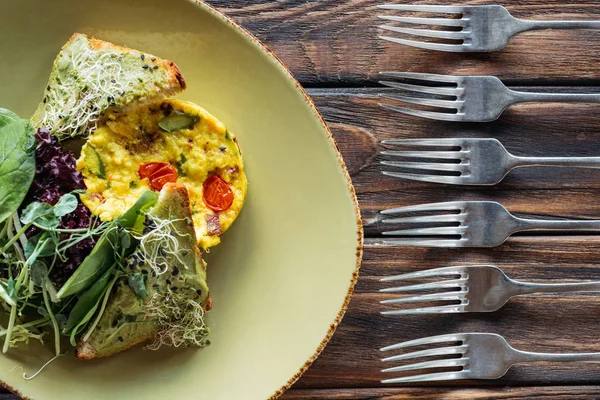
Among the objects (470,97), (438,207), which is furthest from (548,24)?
(438,207)

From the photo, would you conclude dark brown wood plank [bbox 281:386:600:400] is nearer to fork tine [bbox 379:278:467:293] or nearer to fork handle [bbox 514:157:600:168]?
fork tine [bbox 379:278:467:293]

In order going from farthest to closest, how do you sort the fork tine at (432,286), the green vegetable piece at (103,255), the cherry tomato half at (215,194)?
1. the fork tine at (432,286)
2. the cherry tomato half at (215,194)
3. the green vegetable piece at (103,255)

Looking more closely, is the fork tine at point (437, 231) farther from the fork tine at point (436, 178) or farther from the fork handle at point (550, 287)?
the fork handle at point (550, 287)

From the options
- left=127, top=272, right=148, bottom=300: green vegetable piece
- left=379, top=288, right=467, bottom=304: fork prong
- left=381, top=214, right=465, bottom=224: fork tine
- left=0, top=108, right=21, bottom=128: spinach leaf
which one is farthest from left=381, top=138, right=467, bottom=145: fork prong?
left=0, top=108, right=21, bottom=128: spinach leaf

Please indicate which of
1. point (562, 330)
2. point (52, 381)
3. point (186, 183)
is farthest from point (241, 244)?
point (562, 330)

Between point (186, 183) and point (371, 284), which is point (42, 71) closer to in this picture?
point (186, 183)

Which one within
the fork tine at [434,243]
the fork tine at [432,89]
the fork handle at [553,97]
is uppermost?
the fork handle at [553,97]

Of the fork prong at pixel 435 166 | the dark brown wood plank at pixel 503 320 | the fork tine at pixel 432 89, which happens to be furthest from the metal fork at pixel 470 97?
the dark brown wood plank at pixel 503 320
